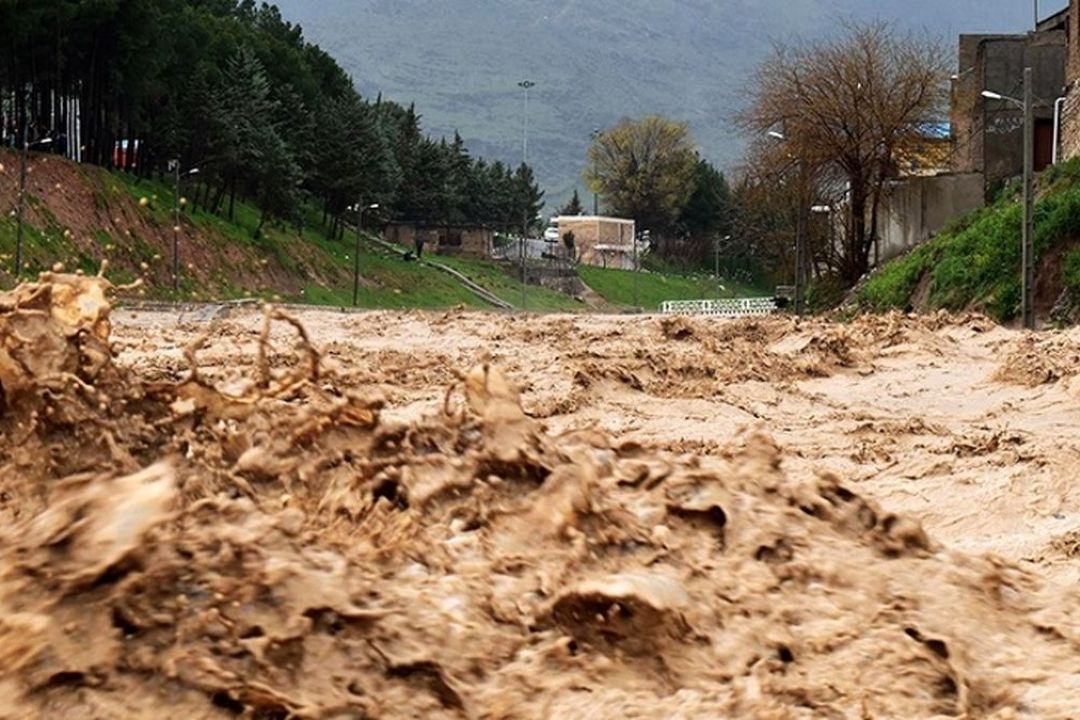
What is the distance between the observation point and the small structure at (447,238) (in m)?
105

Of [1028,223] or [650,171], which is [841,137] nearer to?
[1028,223]

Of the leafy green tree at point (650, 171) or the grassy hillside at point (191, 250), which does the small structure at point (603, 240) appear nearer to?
the leafy green tree at point (650, 171)

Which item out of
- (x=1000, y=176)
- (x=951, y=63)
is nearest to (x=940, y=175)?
(x=1000, y=176)

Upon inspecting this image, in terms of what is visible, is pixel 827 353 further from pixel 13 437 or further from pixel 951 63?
pixel 951 63

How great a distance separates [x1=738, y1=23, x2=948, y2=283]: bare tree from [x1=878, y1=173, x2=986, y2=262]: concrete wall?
4.93ft

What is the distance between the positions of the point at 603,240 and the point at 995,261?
312 feet

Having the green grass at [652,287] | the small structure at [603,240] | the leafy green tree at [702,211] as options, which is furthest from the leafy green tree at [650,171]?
the green grass at [652,287]

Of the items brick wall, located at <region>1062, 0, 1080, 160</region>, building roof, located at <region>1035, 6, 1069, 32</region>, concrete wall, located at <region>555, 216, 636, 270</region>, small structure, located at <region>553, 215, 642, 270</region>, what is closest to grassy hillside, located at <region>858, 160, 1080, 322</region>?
brick wall, located at <region>1062, 0, 1080, 160</region>

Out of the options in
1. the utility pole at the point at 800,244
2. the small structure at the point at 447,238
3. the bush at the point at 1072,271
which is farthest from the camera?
the small structure at the point at 447,238

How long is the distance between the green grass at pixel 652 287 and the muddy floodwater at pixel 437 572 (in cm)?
9185

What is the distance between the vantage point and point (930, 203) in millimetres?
47125

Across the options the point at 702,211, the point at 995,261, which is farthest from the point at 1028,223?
the point at 702,211

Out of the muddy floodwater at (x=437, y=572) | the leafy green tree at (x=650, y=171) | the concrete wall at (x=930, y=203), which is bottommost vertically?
the muddy floodwater at (x=437, y=572)

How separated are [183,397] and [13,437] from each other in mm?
711
